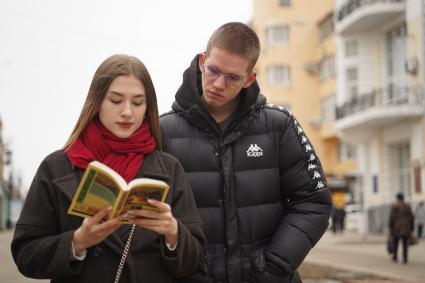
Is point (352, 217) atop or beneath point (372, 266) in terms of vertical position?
beneath

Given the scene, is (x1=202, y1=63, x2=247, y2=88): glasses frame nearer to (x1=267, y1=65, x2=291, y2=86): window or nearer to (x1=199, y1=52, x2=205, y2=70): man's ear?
(x1=199, y1=52, x2=205, y2=70): man's ear

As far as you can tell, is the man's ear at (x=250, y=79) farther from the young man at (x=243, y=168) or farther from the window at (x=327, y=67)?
the window at (x=327, y=67)

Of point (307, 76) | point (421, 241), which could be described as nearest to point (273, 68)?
point (307, 76)

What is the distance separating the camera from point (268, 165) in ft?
12.8

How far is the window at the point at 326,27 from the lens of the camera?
161ft

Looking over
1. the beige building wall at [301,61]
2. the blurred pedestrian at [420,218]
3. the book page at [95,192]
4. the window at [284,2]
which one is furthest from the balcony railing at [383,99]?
the book page at [95,192]

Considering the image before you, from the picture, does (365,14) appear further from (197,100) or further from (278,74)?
(197,100)

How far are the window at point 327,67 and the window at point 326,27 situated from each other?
1720 millimetres

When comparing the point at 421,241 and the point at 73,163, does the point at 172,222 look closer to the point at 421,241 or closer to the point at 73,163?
the point at 73,163

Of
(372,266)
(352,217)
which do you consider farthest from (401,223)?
(352,217)

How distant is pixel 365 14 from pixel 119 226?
2937cm

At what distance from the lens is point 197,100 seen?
12.9ft

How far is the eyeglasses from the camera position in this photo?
12.3 ft

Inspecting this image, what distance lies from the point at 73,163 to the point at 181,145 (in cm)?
80
